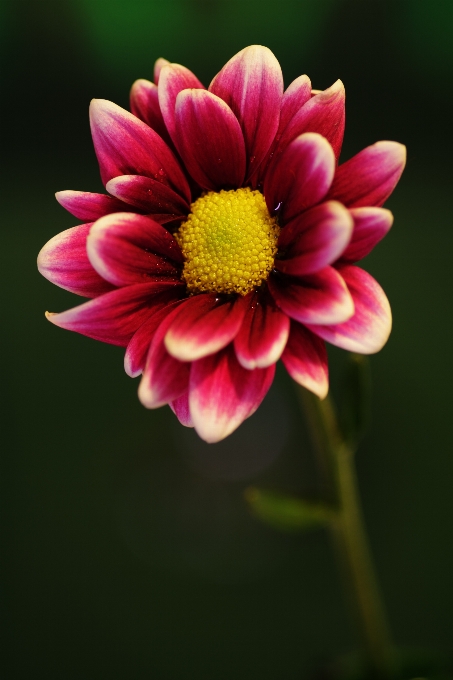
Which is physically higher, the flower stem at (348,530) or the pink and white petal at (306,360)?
the pink and white petal at (306,360)

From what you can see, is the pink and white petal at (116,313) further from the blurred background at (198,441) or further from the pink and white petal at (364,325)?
the blurred background at (198,441)

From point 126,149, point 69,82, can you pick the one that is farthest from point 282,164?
point 69,82

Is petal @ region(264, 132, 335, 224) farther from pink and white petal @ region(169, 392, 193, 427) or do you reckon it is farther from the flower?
pink and white petal @ region(169, 392, 193, 427)

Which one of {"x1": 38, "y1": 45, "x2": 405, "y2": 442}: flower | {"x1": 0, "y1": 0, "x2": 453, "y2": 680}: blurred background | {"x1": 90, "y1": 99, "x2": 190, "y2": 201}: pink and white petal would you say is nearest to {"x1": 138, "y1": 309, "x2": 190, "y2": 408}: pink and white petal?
{"x1": 38, "y1": 45, "x2": 405, "y2": 442}: flower

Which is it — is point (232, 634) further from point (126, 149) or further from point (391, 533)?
point (126, 149)

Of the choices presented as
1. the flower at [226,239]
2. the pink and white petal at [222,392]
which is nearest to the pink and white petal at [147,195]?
the flower at [226,239]

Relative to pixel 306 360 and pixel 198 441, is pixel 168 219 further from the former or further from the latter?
pixel 198 441

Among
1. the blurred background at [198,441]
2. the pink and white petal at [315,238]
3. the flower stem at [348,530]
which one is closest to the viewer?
the pink and white petal at [315,238]
